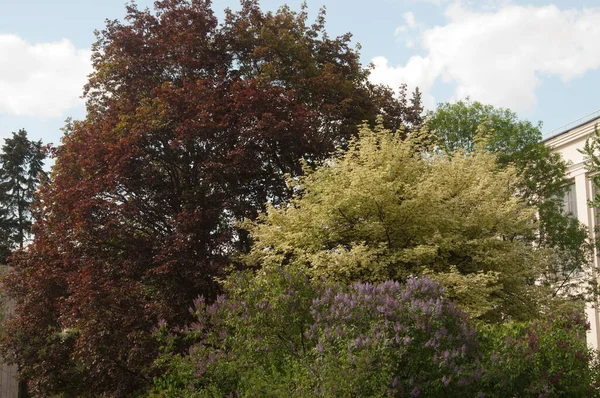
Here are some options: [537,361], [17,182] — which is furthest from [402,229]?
[17,182]

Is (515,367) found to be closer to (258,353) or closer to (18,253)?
(258,353)

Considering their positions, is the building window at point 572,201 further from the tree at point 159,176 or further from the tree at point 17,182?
the tree at point 17,182

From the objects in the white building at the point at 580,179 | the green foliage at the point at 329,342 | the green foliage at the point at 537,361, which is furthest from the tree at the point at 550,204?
the green foliage at the point at 329,342

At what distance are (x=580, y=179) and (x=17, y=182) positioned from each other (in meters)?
32.4

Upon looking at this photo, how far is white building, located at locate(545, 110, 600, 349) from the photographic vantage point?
3006 centimetres

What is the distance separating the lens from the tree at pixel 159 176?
17141 mm

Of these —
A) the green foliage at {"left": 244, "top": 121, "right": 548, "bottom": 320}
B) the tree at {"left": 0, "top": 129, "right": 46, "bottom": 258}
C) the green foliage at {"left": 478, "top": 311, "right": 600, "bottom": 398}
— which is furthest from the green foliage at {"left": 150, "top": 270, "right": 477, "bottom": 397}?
the tree at {"left": 0, "top": 129, "right": 46, "bottom": 258}

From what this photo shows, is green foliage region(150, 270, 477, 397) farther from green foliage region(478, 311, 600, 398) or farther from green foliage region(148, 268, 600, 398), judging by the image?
green foliage region(478, 311, 600, 398)

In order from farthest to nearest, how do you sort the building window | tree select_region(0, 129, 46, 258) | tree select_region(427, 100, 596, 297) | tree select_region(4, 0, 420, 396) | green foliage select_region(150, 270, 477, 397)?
tree select_region(0, 129, 46, 258) < the building window < tree select_region(427, 100, 596, 297) < tree select_region(4, 0, 420, 396) < green foliage select_region(150, 270, 477, 397)

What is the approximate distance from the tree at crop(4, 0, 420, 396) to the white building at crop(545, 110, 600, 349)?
14.0 metres

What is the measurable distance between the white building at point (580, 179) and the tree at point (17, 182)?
29.4 metres

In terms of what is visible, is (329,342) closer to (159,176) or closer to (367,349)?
(367,349)

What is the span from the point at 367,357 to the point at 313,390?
40.8 inches

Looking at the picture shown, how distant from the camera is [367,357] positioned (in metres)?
7.68
